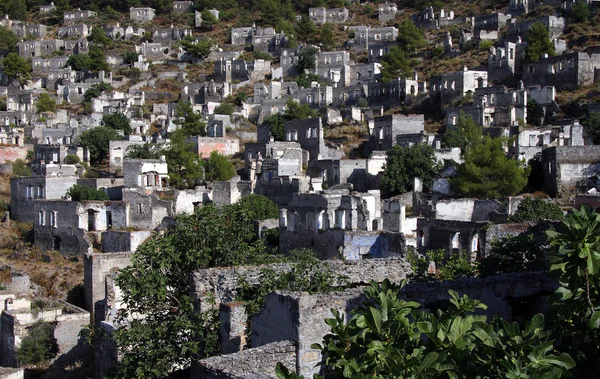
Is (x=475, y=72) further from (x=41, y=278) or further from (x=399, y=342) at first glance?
(x=399, y=342)

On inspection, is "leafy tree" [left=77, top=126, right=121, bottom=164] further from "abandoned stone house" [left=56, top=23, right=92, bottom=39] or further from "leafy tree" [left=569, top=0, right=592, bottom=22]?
"abandoned stone house" [left=56, top=23, right=92, bottom=39]

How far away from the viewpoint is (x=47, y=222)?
3725cm

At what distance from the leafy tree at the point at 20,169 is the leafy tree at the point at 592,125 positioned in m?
30.4

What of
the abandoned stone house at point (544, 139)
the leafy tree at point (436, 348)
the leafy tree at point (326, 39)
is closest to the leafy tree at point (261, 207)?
the abandoned stone house at point (544, 139)

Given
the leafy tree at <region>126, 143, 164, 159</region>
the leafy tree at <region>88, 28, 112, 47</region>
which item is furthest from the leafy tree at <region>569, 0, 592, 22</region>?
the leafy tree at <region>88, 28, 112, 47</region>

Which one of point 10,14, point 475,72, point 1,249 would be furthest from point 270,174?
point 10,14

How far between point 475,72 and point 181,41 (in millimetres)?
39167

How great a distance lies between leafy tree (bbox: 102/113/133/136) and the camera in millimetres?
57094

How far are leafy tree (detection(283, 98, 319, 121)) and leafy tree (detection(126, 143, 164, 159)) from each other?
10650mm

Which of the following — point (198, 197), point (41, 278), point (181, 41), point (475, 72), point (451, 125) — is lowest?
point (41, 278)

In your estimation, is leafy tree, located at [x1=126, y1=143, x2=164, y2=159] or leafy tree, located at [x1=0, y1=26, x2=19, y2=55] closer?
leafy tree, located at [x1=126, y1=143, x2=164, y2=159]

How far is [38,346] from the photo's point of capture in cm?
2275

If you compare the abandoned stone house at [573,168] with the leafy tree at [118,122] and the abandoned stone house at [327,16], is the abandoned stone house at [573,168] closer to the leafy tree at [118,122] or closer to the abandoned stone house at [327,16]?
the leafy tree at [118,122]

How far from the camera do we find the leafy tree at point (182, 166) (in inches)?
1673
